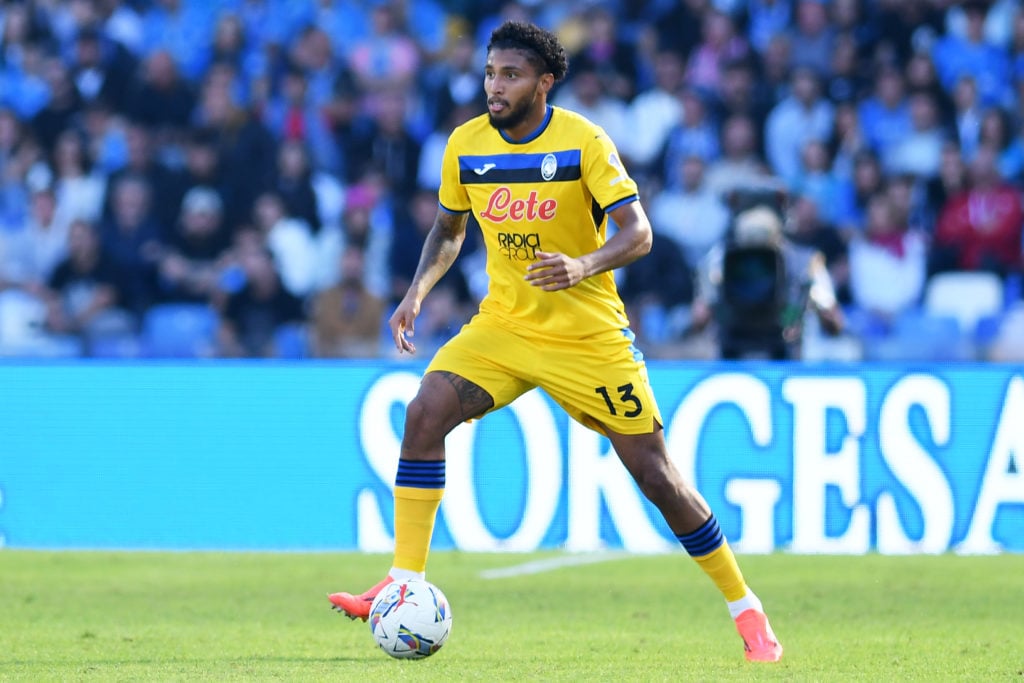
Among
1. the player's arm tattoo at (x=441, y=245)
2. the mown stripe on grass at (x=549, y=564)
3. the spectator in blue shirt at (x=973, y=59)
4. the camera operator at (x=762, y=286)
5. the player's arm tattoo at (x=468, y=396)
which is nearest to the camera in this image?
the player's arm tattoo at (x=468, y=396)

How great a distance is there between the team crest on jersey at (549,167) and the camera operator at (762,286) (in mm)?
5045

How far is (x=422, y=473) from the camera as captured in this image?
6.25 metres

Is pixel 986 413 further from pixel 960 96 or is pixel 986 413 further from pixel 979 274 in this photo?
pixel 960 96

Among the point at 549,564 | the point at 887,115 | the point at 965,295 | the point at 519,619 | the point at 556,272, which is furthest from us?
the point at 887,115

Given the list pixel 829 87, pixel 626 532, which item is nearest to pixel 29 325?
pixel 626 532

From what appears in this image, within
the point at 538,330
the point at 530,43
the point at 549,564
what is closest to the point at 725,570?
the point at 538,330

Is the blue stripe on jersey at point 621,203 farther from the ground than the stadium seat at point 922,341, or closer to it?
farther from the ground

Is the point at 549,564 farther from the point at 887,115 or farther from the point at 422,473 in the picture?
the point at 887,115

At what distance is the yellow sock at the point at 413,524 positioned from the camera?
6250 millimetres

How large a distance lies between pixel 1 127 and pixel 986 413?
9.39 meters

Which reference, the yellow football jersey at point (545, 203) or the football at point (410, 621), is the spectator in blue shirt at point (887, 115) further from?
the football at point (410, 621)

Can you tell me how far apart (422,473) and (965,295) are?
796cm

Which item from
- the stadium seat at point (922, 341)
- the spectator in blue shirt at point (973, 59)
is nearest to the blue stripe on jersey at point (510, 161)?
the stadium seat at point (922, 341)

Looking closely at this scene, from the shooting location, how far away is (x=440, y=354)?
6387 mm
